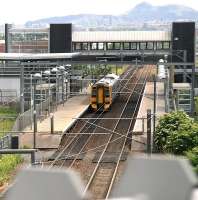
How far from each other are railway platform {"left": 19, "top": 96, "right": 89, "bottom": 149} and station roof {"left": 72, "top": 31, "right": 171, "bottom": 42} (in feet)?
52.4

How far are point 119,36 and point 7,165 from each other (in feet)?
101

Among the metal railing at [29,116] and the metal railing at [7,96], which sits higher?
the metal railing at [7,96]

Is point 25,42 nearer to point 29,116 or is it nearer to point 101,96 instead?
point 101,96

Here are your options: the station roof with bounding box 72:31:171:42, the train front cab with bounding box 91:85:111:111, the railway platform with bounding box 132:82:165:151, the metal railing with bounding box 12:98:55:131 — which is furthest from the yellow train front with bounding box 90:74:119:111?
the station roof with bounding box 72:31:171:42

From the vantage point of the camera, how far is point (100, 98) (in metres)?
27.6

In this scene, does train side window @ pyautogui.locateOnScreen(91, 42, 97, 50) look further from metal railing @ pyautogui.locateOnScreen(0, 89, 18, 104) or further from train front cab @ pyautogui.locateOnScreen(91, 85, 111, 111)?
train front cab @ pyautogui.locateOnScreen(91, 85, 111, 111)

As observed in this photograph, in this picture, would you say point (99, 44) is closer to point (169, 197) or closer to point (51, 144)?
point (51, 144)

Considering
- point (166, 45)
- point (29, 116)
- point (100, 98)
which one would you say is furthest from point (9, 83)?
point (166, 45)

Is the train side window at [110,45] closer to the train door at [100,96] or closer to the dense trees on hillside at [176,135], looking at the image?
the train door at [100,96]

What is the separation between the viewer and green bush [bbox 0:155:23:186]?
13.9 m

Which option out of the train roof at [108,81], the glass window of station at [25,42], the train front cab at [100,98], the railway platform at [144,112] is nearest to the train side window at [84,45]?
the glass window of station at [25,42]

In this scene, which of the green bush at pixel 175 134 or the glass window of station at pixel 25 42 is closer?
the green bush at pixel 175 134

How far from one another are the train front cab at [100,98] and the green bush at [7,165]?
Result: 11418mm

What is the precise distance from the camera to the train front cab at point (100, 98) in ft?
90.1
